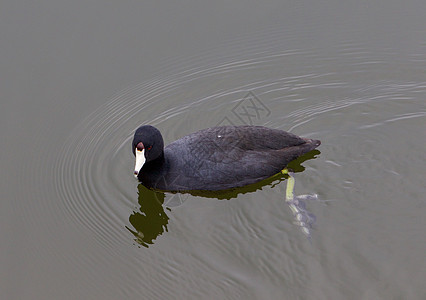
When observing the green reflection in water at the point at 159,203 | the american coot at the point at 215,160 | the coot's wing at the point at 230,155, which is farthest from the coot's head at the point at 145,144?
the green reflection in water at the point at 159,203

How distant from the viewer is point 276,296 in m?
5.61

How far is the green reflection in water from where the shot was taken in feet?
21.4

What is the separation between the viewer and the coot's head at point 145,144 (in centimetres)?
663

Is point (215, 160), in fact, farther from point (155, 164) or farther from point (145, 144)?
point (145, 144)

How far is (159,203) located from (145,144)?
758 mm

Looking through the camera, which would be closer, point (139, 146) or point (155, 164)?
point (139, 146)

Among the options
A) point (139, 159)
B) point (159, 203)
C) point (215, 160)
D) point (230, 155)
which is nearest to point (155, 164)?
point (139, 159)

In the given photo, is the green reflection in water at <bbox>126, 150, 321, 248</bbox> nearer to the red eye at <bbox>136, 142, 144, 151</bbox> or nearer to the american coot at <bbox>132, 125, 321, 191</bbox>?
the american coot at <bbox>132, 125, 321, 191</bbox>

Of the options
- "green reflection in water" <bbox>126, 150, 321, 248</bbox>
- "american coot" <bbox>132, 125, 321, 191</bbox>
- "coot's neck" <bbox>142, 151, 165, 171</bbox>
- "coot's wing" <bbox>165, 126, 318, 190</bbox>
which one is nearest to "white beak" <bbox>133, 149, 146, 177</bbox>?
"american coot" <bbox>132, 125, 321, 191</bbox>

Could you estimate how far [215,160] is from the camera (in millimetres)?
6855

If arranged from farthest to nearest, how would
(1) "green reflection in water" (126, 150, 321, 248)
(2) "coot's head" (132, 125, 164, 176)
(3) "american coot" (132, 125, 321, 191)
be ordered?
1. (3) "american coot" (132, 125, 321, 191)
2. (2) "coot's head" (132, 125, 164, 176)
3. (1) "green reflection in water" (126, 150, 321, 248)

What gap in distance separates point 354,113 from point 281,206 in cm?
197

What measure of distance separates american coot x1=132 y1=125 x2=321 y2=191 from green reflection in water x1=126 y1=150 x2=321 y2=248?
0.08m

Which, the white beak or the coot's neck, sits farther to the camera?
the coot's neck
